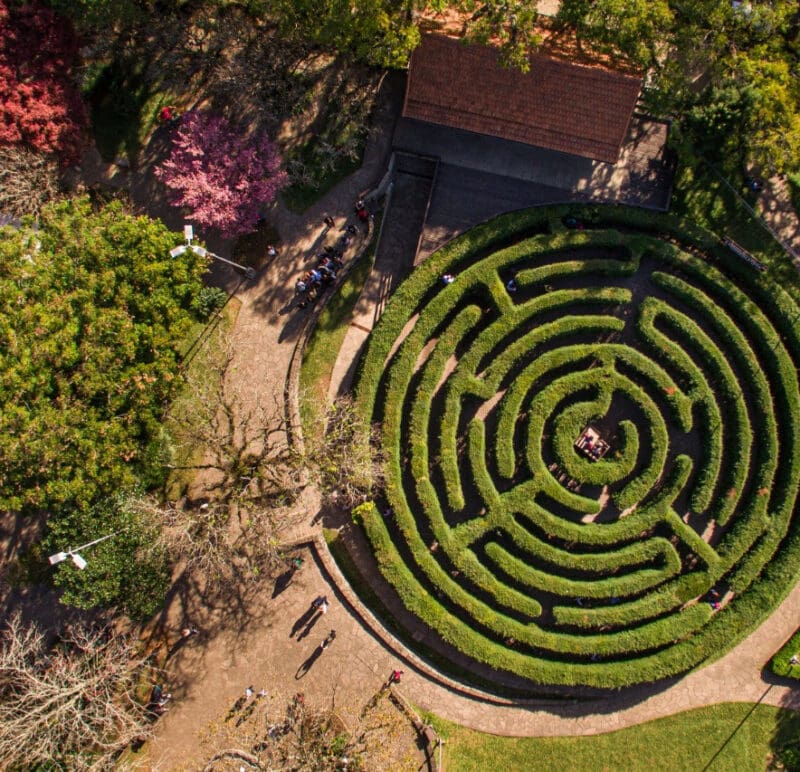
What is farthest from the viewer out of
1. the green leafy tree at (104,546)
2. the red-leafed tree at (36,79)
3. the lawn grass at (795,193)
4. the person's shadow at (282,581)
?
the lawn grass at (795,193)

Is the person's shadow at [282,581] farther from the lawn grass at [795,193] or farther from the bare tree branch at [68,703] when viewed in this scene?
the lawn grass at [795,193]

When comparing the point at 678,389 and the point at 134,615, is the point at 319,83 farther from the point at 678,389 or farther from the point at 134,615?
the point at 134,615

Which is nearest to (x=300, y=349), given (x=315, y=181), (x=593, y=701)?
(x=315, y=181)

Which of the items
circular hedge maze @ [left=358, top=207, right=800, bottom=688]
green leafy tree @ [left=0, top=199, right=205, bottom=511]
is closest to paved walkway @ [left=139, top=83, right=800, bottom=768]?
circular hedge maze @ [left=358, top=207, right=800, bottom=688]

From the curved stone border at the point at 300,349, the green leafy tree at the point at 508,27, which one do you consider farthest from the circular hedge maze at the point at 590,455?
the green leafy tree at the point at 508,27

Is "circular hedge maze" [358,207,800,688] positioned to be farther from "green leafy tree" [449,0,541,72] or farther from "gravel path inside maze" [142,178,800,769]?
"green leafy tree" [449,0,541,72]

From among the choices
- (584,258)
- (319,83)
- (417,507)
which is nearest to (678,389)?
(584,258)

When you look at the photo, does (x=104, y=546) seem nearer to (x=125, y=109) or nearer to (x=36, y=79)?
(x=36, y=79)
